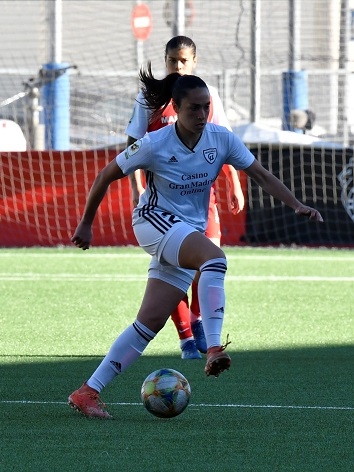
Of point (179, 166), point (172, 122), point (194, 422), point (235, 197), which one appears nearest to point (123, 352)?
point (194, 422)

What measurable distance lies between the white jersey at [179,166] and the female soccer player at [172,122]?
4.96ft

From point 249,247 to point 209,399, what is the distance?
35.6 feet

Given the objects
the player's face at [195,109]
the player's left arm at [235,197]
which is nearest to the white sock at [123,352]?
the player's face at [195,109]

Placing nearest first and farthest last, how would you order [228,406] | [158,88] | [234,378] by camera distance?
1. [228,406]
2. [158,88]
3. [234,378]

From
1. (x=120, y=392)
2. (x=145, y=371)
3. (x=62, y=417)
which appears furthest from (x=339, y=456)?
(x=145, y=371)

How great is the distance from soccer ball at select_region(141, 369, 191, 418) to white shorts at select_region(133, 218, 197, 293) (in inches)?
19.9

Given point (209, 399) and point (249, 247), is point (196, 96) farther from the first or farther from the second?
point (249, 247)

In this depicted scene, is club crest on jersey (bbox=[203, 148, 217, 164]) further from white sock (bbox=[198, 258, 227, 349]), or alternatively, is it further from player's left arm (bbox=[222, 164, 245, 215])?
player's left arm (bbox=[222, 164, 245, 215])

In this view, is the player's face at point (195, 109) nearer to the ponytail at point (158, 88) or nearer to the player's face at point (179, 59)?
the ponytail at point (158, 88)

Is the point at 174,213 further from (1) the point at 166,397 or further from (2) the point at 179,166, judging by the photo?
(1) the point at 166,397

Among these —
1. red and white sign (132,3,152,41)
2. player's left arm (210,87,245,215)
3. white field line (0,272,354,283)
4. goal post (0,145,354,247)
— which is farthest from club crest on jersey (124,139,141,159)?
red and white sign (132,3,152,41)

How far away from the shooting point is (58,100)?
21000 mm

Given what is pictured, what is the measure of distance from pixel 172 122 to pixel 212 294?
8.57 feet

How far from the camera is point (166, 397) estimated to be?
19.3 ft
